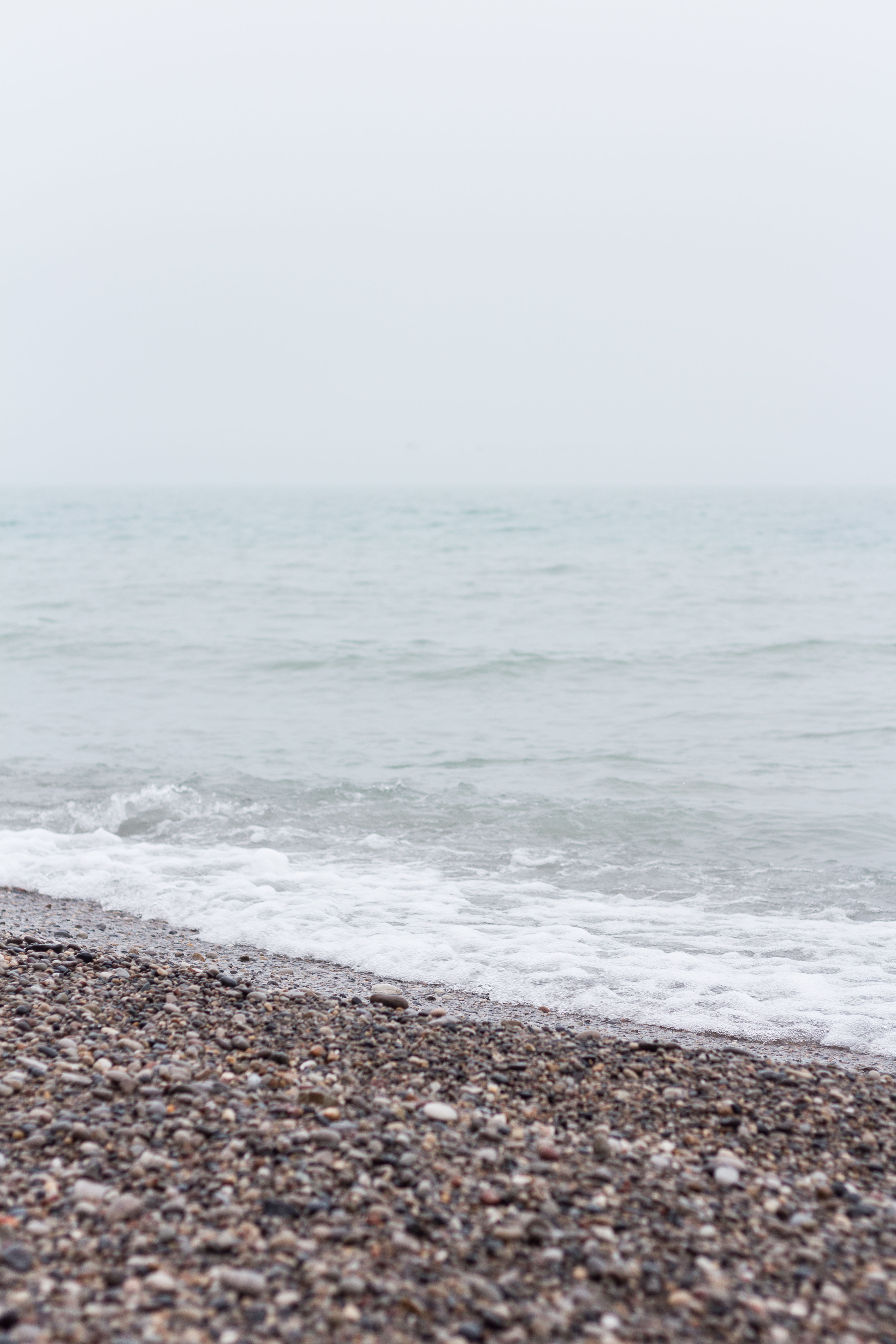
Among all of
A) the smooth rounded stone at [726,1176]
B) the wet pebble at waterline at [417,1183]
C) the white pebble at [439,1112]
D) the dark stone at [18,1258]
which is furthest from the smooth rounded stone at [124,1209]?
the smooth rounded stone at [726,1176]

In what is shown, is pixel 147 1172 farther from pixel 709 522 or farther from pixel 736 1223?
pixel 709 522

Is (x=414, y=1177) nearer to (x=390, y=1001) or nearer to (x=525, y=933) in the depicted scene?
(x=390, y=1001)

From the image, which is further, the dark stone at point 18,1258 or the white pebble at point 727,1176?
the white pebble at point 727,1176

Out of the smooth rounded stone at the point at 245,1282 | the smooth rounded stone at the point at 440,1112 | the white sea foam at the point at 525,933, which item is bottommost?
the white sea foam at the point at 525,933

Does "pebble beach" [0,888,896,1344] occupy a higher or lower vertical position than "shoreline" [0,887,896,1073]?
higher

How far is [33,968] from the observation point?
4.77 metres

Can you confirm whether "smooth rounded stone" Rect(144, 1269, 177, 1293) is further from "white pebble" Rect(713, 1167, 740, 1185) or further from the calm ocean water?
the calm ocean water

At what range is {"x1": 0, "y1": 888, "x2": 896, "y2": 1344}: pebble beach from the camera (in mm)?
2455

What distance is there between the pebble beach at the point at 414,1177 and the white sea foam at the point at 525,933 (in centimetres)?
39

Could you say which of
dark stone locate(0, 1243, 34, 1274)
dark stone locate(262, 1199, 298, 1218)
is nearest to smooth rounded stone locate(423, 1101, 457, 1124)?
dark stone locate(262, 1199, 298, 1218)

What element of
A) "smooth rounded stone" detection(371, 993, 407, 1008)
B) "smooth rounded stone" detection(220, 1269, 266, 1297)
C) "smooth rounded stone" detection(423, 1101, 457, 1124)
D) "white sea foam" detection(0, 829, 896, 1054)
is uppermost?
"smooth rounded stone" detection(220, 1269, 266, 1297)

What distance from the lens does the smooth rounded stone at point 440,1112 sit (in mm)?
3430

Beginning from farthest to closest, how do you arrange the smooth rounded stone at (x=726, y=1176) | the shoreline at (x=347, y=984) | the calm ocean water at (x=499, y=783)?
the calm ocean water at (x=499, y=783) → the shoreline at (x=347, y=984) → the smooth rounded stone at (x=726, y=1176)

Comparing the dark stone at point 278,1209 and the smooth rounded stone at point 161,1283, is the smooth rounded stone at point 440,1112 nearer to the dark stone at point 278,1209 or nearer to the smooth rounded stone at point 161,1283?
the dark stone at point 278,1209
